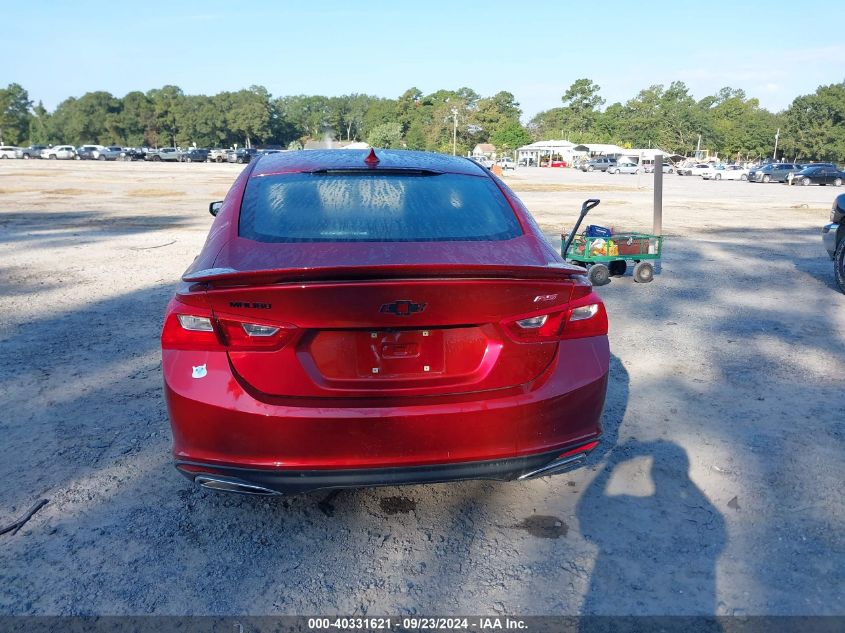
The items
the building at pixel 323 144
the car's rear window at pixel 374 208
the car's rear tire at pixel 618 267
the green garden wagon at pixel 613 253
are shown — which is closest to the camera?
the car's rear window at pixel 374 208

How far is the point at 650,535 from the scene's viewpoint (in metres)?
2.92

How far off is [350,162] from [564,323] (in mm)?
1680

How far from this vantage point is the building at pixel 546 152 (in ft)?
325

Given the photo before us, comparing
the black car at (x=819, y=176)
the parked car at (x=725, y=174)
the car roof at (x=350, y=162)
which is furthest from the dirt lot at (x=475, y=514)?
the parked car at (x=725, y=174)

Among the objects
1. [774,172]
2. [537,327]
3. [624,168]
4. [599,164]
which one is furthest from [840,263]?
[599,164]

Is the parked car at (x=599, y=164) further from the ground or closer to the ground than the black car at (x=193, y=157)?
closer to the ground

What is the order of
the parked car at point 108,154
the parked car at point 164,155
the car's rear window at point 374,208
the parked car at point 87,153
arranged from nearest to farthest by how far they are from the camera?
1. the car's rear window at point 374,208
2. the parked car at point 164,155
3. the parked car at point 108,154
4. the parked car at point 87,153

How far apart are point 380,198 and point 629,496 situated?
1982mm

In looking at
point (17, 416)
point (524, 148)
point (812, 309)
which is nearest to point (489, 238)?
point (17, 416)

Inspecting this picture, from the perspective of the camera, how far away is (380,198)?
3.29 metres

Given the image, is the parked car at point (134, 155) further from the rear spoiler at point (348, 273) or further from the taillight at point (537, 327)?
the taillight at point (537, 327)

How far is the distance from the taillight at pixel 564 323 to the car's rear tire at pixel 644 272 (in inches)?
225

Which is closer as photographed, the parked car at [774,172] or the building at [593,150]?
the parked car at [774,172]

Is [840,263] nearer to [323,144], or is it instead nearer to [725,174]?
[323,144]
